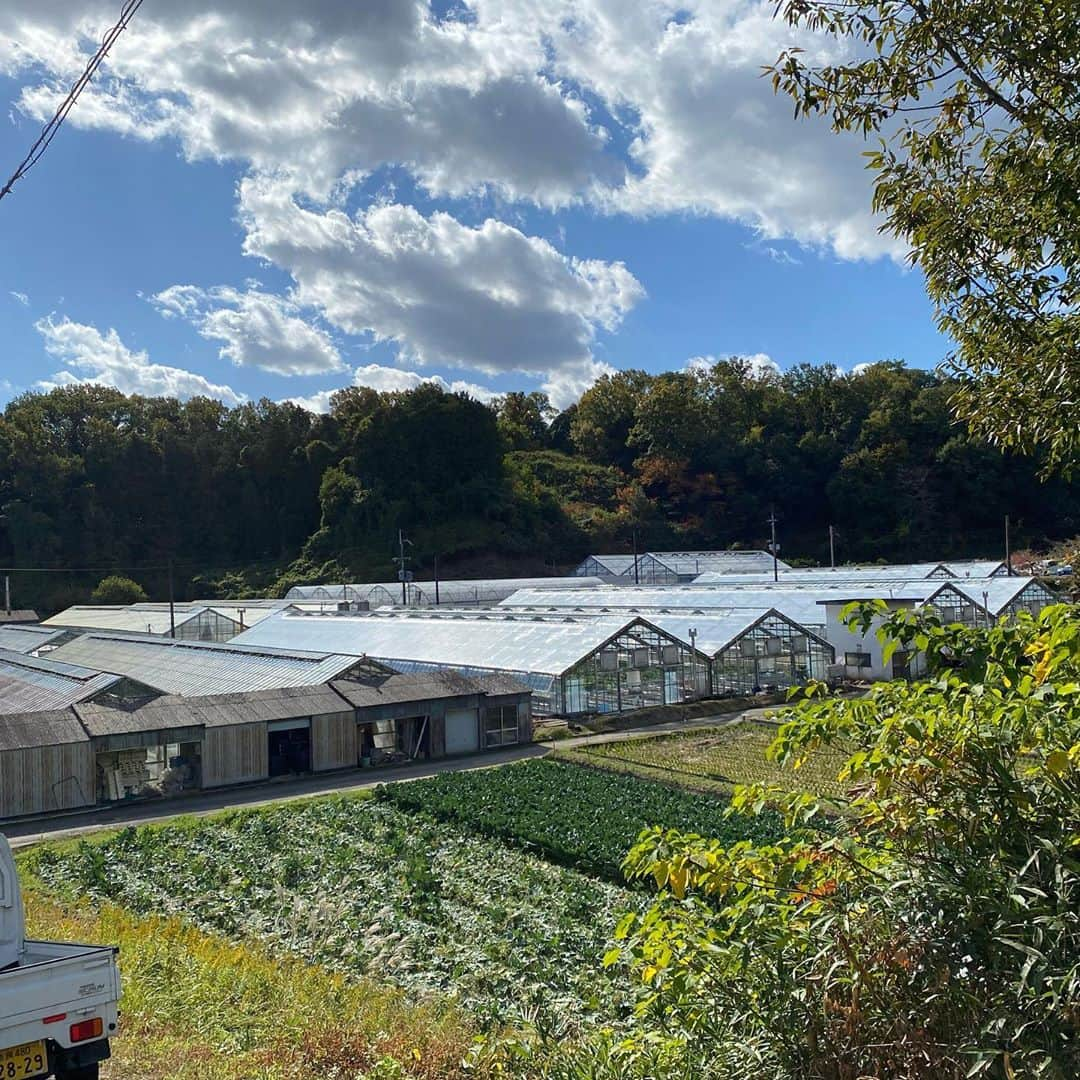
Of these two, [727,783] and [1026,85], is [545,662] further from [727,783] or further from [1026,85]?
[1026,85]

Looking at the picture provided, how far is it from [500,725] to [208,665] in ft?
33.7

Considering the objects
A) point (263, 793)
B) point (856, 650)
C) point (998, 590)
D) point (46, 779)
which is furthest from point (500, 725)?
point (998, 590)

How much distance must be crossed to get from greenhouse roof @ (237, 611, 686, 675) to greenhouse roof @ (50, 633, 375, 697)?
13.3 ft

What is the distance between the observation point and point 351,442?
75.4m

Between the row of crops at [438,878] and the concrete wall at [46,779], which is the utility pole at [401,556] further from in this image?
the row of crops at [438,878]

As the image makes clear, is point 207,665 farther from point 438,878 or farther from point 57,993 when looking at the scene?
point 57,993

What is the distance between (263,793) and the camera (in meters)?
21.6

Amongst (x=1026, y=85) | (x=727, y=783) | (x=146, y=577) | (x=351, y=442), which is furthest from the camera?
(x=351, y=442)

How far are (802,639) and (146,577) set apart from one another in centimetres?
5291

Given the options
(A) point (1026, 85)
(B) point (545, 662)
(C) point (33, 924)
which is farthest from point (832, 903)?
Answer: (B) point (545, 662)

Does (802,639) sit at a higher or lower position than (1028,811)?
lower

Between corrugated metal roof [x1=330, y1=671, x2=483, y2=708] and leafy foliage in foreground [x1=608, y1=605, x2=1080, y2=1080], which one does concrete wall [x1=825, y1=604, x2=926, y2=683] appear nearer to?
corrugated metal roof [x1=330, y1=671, x2=483, y2=708]

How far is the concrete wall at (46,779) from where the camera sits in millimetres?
19375

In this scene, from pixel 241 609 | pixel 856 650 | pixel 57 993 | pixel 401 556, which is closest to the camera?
pixel 57 993
